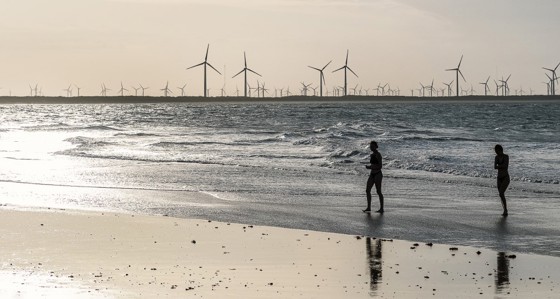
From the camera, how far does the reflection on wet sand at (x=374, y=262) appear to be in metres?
13.7

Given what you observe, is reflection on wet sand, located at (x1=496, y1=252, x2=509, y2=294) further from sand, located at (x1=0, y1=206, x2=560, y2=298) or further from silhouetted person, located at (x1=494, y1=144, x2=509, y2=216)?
silhouetted person, located at (x1=494, y1=144, x2=509, y2=216)

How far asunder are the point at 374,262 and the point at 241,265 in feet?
6.89

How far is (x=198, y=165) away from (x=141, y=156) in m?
7.29

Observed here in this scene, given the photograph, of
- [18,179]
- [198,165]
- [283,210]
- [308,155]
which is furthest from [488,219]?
[308,155]

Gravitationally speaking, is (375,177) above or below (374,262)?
above

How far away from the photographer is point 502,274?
1445cm

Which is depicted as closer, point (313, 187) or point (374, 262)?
point (374, 262)

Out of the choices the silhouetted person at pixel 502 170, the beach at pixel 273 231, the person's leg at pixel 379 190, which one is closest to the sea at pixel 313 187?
the beach at pixel 273 231

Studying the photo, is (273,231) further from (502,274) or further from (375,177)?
(502,274)

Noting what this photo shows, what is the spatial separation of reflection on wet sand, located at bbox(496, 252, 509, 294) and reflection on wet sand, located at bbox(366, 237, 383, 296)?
1618 millimetres

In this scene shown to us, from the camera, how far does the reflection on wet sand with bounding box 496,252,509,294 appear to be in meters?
13.3

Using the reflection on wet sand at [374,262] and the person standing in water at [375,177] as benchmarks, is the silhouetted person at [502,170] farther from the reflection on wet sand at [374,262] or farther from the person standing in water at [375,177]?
the reflection on wet sand at [374,262]

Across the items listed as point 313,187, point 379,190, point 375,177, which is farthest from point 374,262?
point 313,187

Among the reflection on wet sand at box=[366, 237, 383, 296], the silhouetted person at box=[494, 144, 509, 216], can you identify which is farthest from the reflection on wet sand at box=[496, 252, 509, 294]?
the silhouetted person at box=[494, 144, 509, 216]
